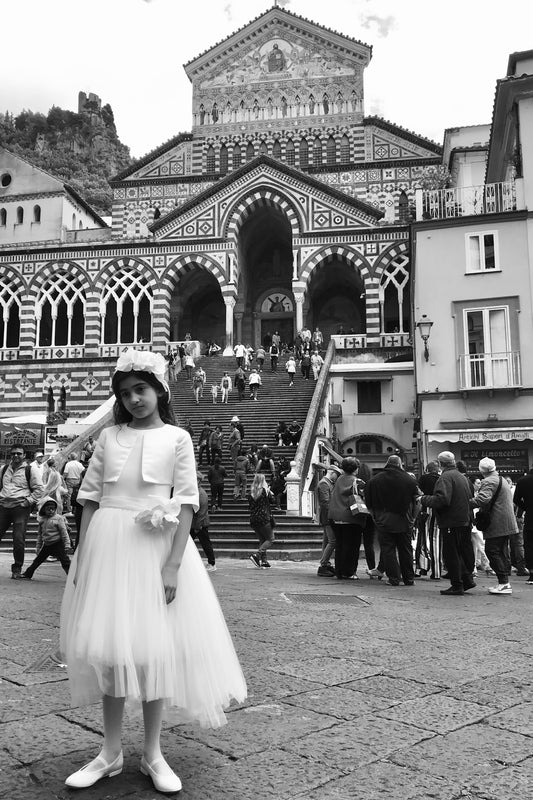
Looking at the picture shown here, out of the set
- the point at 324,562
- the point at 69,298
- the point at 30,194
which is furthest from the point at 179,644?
the point at 30,194

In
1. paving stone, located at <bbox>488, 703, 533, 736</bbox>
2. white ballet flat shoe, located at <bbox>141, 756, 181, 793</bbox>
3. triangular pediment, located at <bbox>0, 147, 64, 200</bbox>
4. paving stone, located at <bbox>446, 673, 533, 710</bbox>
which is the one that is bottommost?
paving stone, located at <bbox>446, 673, 533, 710</bbox>

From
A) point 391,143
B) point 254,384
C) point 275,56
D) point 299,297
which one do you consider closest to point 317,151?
point 391,143

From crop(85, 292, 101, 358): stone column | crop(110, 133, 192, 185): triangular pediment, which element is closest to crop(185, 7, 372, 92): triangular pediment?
crop(110, 133, 192, 185): triangular pediment

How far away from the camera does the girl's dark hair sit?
328 cm

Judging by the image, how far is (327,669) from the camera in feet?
15.3

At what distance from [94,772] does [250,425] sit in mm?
20693

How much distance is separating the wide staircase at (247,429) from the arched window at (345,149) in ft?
48.2

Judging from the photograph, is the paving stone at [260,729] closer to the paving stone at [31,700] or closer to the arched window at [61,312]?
the paving stone at [31,700]

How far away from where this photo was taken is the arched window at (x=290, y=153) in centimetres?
Result: 4038

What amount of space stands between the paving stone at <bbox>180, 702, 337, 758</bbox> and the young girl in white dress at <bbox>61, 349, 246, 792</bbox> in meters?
0.41

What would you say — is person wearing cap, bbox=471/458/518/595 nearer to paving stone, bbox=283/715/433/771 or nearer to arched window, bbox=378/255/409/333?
paving stone, bbox=283/715/433/771

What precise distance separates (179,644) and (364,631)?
3499 mm

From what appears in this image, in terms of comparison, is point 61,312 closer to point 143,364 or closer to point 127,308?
point 127,308

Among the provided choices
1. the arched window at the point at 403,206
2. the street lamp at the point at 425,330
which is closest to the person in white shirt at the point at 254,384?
the street lamp at the point at 425,330
